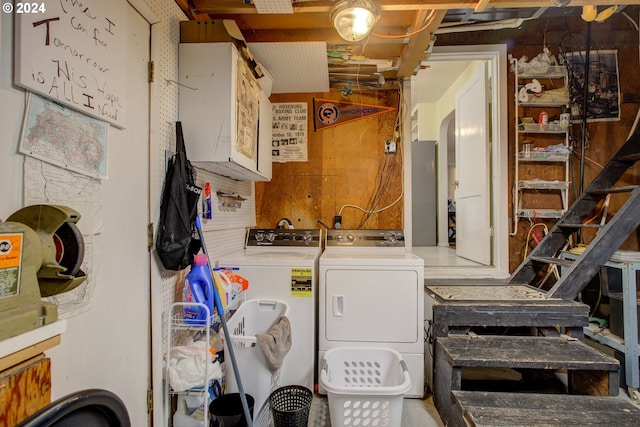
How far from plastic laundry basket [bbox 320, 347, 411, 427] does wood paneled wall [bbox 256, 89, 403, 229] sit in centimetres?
128

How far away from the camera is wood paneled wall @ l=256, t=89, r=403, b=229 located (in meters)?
2.87

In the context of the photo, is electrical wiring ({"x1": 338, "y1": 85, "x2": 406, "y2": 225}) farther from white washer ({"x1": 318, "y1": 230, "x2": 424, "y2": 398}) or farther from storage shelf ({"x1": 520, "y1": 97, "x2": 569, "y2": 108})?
storage shelf ({"x1": 520, "y1": 97, "x2": 569, "y2": 108})

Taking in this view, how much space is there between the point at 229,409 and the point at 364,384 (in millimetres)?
800

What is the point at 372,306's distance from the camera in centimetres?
192

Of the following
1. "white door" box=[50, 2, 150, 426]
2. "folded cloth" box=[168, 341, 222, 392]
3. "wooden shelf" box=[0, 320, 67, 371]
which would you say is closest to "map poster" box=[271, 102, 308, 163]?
"white door" box=[50, 2, 150, 426]

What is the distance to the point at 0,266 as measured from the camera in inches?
22.3

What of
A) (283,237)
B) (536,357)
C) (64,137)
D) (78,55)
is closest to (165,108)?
(78,55)

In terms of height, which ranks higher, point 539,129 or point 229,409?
point 539,129

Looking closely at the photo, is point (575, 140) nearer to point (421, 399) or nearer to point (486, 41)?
point (486, 41)

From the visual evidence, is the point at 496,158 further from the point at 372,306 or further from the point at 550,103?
the point at 372,306

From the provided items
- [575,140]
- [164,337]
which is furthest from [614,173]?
[164,337]

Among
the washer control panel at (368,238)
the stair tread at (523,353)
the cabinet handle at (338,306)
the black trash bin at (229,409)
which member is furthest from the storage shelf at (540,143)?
the black trash bin at (229,409)

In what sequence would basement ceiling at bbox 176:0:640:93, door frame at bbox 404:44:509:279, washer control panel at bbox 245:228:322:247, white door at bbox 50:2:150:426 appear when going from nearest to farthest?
white door at bbox 50:2:150:426 → basement ceiling at bbox 176:0:640:93 → washer control panel at bbox 245:228:322:247 → door frame at bbox 404:44:509:279

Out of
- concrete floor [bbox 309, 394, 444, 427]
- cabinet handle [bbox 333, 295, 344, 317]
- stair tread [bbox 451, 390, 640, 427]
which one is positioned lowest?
concrete floor [bbox 309, 394, 444, 427]
